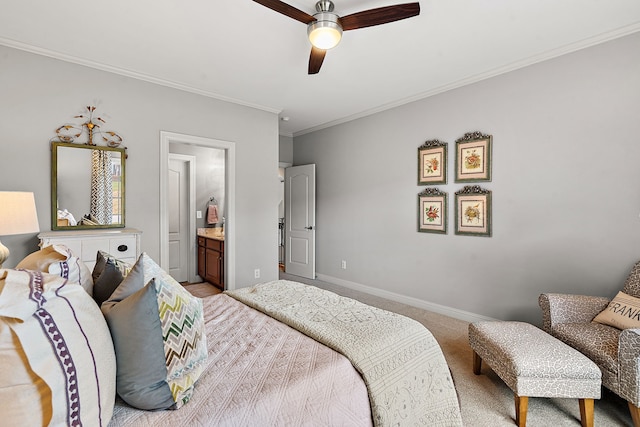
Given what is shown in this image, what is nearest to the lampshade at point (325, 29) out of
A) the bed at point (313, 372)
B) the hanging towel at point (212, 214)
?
the bed at point (313, 372)

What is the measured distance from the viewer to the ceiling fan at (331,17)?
186 centimetres

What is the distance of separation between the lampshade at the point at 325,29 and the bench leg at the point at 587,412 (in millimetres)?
2680

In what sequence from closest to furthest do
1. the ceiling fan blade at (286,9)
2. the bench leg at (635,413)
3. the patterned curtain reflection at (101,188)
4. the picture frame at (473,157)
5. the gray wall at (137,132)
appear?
1. the bench leg at (635,413)
2. the ceiling fan blade at (286,9)
3. the gray wall at (137,132)
4. the patterned curtain reflection at (101,188)
5. the picture frame at (473,157)

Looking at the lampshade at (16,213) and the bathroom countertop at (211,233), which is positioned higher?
the lampshade at (16,213)

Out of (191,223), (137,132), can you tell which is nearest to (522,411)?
(137,132)

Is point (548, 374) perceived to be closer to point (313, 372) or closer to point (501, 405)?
point (501, 405)

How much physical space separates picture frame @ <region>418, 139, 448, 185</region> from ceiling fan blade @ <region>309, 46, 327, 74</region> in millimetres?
1801

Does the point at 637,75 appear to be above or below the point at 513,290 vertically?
above

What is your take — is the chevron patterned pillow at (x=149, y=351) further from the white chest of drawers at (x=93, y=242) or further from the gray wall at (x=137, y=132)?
the gray wall at (x=137, y=132)

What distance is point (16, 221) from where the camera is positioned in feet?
6.37

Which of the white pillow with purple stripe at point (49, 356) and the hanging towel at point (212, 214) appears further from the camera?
the hanging towel at point (212, 214)

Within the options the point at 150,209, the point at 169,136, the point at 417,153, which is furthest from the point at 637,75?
the point at 150,209

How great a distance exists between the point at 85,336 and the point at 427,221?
3.53 m

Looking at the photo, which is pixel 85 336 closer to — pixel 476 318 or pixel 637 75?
pixel 476 318
